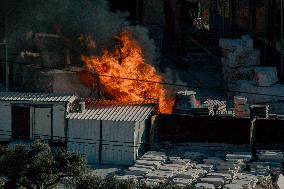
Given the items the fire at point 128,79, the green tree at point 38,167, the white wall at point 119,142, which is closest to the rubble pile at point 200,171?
the white wall at point 119,142

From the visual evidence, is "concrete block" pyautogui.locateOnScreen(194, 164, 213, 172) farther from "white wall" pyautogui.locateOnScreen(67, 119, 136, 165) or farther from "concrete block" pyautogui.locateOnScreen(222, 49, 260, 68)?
"concrete block" pyautogui.locateOnScreen(222, 49, 260, 68)

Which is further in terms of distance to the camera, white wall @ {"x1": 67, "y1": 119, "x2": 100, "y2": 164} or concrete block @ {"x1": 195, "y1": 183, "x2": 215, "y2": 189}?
white wall @ {"x1": 67, "y1": 119, "x2": 100, "y2": 164}

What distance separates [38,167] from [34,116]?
35.9ft

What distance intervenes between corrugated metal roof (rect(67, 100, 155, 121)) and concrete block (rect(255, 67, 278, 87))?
1131cm

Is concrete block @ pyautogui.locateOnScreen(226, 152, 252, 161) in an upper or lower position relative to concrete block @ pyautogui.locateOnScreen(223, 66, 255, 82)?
lower

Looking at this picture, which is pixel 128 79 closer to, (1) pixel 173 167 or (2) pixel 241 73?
(2) pixel 241 73

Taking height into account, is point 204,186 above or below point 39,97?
below

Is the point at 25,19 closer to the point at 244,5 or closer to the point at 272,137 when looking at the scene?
the point at 244,5

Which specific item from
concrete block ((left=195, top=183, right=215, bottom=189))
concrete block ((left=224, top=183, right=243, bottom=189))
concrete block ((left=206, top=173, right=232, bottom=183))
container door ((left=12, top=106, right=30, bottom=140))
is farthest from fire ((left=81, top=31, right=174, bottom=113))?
concrete block ((left=224, top=183, right=243, bottom=189))

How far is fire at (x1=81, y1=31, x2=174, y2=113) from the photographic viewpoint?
4378 centimetres

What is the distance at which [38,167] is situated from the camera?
92.0 ft

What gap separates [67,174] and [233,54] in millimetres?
24641

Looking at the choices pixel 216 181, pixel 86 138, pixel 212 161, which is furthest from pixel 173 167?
pixel 86 138

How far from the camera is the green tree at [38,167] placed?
2808 cm
